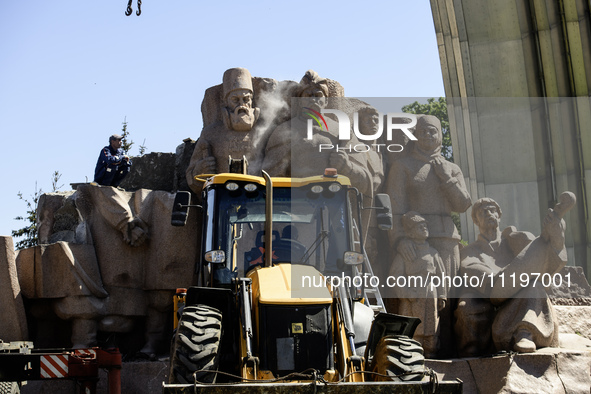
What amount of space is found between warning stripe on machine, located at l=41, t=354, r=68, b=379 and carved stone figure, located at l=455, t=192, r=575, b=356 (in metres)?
5.59

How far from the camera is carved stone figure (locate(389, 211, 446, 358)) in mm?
11508

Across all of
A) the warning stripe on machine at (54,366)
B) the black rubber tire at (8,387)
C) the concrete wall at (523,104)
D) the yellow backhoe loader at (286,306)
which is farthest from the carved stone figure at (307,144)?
the concrete wall at (523,104)

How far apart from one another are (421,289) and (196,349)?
582 centimetres

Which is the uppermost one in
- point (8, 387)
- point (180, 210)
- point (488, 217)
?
point (488, 217)

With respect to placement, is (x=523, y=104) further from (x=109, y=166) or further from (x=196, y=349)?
(x=196, y=349)

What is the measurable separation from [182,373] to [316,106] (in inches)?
274

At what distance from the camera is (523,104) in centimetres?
2019

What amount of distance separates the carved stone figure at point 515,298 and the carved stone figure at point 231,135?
12.2 feet

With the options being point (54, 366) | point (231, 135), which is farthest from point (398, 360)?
point (231, 135)

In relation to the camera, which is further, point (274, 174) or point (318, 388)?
point (274, 174)

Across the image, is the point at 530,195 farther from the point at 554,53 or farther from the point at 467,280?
the point at 467,280

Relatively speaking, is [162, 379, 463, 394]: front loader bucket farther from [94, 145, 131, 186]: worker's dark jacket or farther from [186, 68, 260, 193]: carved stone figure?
[94, 145, 131, 186]: worker's dark jacket

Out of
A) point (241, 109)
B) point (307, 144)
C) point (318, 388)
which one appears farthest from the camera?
point (241, 109)

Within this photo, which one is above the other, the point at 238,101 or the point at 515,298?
the point at 238,101
